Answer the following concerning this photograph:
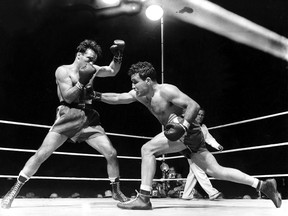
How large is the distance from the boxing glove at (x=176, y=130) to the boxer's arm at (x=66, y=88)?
720 millimetres

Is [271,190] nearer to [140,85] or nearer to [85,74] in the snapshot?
[140,85]

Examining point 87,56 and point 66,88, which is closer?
point 66,88

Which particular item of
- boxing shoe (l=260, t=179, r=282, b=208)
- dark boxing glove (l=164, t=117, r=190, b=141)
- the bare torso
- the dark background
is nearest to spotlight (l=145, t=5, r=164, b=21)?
the dark background

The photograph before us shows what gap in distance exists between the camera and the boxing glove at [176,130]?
210cm

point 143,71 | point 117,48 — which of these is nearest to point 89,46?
point 117,48

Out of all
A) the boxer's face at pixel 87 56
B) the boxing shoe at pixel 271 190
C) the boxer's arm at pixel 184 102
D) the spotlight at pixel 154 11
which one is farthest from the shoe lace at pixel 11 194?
the spotlight at pixel 154 11

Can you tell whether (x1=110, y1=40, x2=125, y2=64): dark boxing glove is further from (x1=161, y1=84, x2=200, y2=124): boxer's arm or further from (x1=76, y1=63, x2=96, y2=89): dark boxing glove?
(x1=161, y1=84, x2=200, y2=124): boxer's arm

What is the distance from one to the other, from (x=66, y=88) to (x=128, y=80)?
293 centimetres

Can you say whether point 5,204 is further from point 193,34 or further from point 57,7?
point 193,34

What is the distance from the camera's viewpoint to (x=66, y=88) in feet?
8.41

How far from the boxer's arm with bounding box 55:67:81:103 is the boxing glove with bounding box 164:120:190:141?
720 mm

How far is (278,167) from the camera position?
161 inches

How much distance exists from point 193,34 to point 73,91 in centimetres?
331

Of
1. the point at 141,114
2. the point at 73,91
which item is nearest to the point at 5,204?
the point at 73,91
